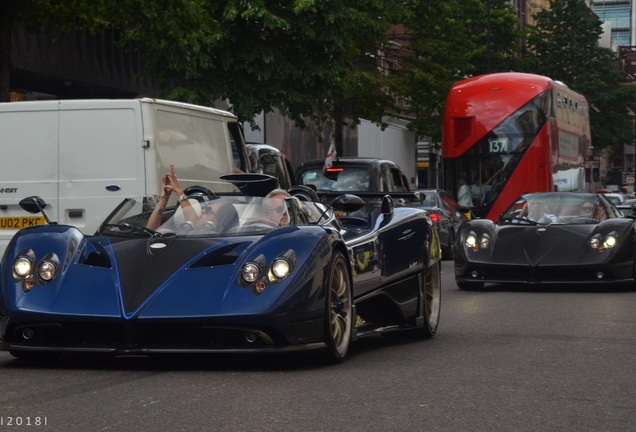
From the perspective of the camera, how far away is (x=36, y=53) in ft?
87.5

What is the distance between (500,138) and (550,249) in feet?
42.6

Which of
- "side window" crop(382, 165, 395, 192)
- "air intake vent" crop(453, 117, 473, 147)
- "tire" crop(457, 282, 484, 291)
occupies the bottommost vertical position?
"tire" crop(457, 282, 484, 291)

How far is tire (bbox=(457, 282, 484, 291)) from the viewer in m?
17.4

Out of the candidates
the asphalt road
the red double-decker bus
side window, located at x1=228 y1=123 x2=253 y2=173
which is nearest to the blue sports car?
the asphalt road

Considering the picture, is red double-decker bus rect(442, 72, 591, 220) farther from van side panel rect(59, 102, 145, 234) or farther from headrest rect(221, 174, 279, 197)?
headrest rect(221, 174, 279, 197)

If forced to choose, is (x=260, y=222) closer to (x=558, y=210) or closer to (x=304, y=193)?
(x=304, y=193)

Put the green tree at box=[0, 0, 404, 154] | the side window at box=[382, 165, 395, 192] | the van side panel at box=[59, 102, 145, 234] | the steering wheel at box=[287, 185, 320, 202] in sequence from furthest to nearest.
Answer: the green tree at box=[0, 0, 404, 154], the side window at box=[382, 165, 395, 192], the van side panel at box=[59, 102, 145, 234], the steering wheel at box=[287, 185, 320, 202]

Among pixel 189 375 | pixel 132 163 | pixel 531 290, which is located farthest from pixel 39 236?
pixel 531 290

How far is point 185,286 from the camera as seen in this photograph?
7781 millimetres

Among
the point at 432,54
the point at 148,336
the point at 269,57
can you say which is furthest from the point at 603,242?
the point at 432,54

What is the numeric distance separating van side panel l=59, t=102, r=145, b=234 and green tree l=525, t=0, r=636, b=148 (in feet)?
196

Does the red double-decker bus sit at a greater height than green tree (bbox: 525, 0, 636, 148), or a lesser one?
lesser

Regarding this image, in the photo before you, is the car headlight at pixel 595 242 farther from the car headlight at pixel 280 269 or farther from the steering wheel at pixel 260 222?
the car headlight at pixel 280 269

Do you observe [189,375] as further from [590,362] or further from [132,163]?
[132,163]
